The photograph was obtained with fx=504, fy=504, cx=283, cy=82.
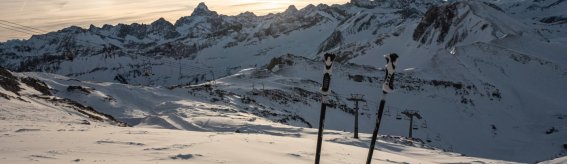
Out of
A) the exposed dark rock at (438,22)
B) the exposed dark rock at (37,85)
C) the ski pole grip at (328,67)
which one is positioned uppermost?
the exposed dark rock at (438,22)

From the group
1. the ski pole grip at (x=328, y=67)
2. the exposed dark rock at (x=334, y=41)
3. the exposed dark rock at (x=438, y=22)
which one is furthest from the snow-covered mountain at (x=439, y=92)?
the exposed dark rock at (x=334, y=41)

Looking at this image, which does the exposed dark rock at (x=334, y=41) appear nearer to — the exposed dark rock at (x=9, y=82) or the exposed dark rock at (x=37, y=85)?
the exposed dark rock at (x=37, y=85)

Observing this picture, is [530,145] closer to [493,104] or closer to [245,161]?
[493,104]

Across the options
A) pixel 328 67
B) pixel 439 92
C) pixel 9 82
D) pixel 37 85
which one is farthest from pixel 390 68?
pixel 439 92

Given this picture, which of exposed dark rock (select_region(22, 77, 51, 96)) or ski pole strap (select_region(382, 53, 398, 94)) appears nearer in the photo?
ski pole strap (select_region(382, 53, 398, 94))

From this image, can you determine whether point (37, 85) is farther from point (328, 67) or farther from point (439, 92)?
point (439, 92)

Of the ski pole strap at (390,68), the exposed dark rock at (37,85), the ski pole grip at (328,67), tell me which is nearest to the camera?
the ski pole strap at (390,68)

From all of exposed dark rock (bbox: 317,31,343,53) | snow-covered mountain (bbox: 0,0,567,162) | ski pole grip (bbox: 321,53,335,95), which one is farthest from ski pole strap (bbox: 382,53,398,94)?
exposed dark rock (bbox: 317,31,343,53)

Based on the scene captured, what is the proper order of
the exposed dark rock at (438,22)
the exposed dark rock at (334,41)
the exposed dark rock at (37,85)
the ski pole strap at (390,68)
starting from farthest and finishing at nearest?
the exposed dark rock at (334,41), the exposed dark rock at (438,22), the exposed dark rock at (37,85), the ski pole strap at (390,68)

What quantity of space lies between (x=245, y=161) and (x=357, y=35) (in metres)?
169

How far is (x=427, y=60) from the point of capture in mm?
85125

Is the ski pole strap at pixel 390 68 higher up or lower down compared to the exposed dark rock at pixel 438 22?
lower down

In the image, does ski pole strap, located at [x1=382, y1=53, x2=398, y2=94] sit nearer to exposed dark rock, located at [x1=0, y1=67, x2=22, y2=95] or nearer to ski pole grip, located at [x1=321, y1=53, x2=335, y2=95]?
ski pole grip, located at [x1=321, y1=53, x2=335, y2=95]

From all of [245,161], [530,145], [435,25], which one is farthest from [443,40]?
[245,161]
